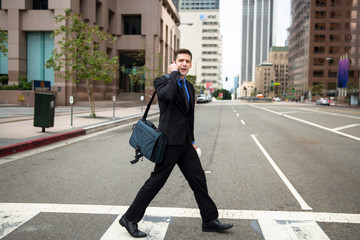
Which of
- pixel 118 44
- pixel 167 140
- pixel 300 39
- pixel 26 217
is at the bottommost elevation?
pixel 26 217

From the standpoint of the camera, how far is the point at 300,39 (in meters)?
126

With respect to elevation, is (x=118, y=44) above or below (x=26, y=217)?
above

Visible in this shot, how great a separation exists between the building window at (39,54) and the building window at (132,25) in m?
18.2

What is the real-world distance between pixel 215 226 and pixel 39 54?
1407 inches

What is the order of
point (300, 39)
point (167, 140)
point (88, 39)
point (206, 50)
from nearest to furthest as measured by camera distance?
1. point (167, 140)
2. point (88, 39)
3. point (300, 39)
4. point (206, 50)

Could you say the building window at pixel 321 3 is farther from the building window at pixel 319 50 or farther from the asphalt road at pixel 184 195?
the asphalt road at pixel 184 195

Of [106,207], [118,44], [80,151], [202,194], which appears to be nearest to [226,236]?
[202,194]

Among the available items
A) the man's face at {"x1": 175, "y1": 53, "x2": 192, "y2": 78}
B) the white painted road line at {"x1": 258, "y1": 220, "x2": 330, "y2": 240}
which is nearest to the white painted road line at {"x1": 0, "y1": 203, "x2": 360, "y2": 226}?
the white painted road line at {"x1": 258, "y1": 220, "x2": 330, "y2": 240}

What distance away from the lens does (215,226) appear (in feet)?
11.7

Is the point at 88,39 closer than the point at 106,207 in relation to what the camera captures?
No

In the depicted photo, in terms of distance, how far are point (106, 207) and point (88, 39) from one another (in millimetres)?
15205

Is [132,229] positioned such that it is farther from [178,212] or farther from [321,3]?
[321,3]

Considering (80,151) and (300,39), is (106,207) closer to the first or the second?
(80,151)

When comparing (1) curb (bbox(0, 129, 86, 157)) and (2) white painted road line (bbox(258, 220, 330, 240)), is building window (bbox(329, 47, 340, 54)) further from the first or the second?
(2) white painted road line (bbox(258, 220, 330, 240))
